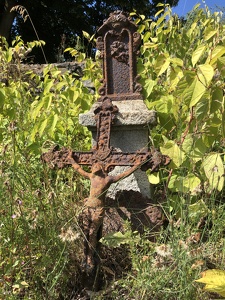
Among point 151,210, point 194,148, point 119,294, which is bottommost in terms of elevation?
point 119,294

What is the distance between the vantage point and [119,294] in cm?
146

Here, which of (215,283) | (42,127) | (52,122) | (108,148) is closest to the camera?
(215,283)

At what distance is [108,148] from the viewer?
1.76m

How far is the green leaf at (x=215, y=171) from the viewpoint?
1502mm

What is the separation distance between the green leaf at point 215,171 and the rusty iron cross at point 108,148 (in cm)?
17

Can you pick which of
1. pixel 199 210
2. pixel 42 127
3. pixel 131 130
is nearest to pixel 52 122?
pixel 42 127

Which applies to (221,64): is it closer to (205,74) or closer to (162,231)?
(205,74)

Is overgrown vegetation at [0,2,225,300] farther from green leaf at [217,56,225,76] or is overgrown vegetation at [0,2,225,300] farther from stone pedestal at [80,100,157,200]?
stone pedestal at [80,100,157,200]

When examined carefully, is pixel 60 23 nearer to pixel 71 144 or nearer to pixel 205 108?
pixel 71 144

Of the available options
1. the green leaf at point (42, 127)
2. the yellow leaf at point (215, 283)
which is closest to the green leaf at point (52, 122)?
the green leaf at point (42, 127)

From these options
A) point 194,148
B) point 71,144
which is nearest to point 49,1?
point 71,144

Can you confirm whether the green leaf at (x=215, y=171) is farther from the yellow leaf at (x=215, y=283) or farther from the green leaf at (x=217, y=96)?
the yellow leaf at (x=215, y=283)

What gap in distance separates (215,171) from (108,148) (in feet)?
1.60

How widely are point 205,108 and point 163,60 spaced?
0.45 meters
